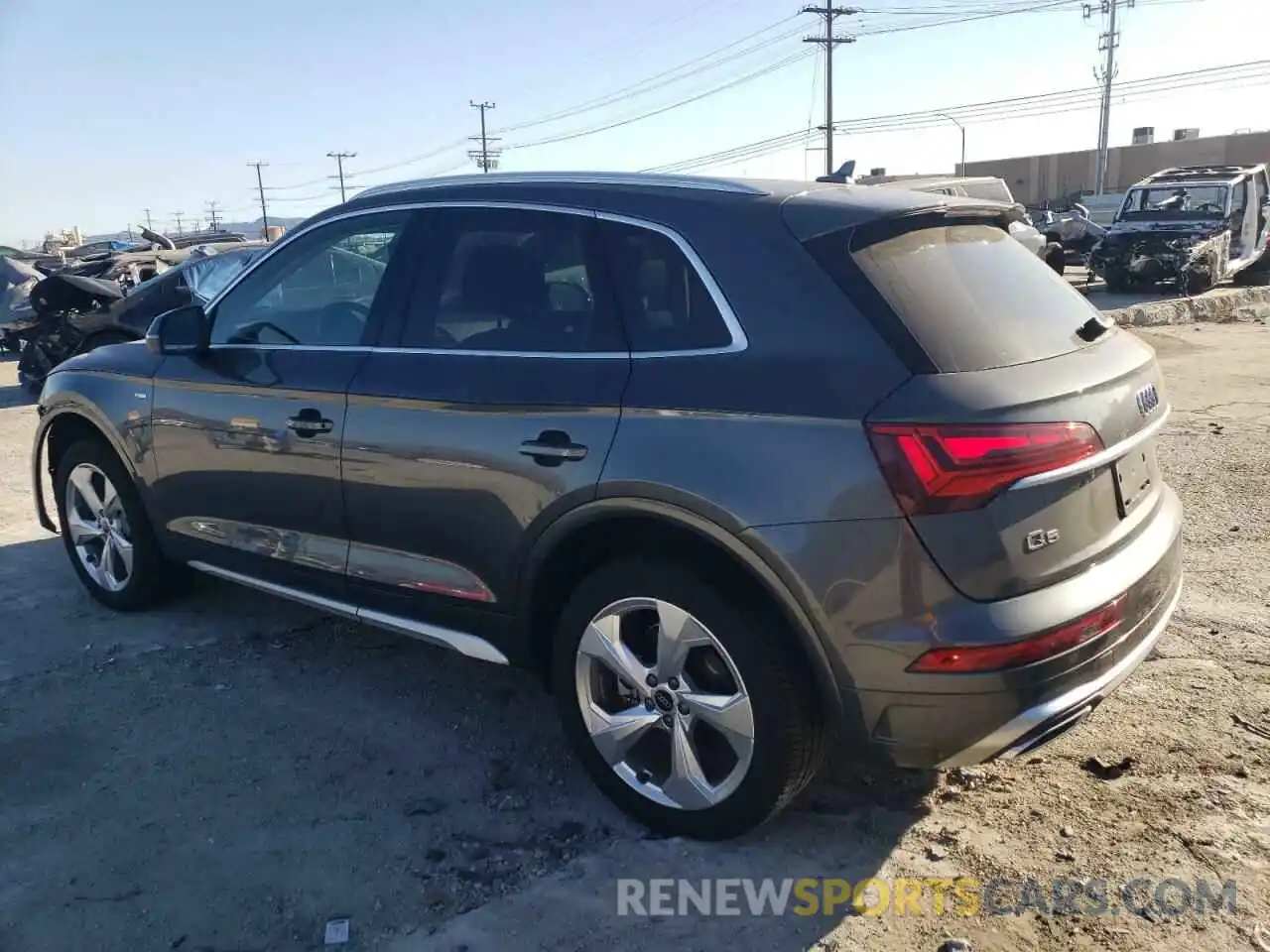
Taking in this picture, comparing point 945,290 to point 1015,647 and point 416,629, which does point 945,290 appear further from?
point 416,629

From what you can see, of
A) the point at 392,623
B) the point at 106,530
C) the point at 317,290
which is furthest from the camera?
the point at 106,530

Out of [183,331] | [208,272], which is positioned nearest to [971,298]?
[183,331]

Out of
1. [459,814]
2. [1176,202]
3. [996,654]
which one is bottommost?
[459,814]

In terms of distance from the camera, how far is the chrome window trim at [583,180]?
3000 mm

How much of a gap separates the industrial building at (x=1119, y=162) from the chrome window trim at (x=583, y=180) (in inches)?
2788

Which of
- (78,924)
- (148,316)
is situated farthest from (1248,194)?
(78,924)

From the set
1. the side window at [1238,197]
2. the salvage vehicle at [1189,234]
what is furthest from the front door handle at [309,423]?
the side window at [1238,197]

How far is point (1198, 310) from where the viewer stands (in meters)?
15.9

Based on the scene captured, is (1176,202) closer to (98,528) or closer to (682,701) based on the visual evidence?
(98,528)

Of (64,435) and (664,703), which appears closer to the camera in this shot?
(664,703)

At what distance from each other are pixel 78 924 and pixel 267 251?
247cm

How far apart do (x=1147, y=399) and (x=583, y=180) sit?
1804mm

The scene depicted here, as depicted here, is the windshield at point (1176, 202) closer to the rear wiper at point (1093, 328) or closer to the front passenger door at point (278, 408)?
the rear wiper at point (1093, 328)

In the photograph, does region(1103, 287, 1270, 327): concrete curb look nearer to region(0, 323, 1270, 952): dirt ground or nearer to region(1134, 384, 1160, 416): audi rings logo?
region(0, 323, 1270, 952): dirt ground
